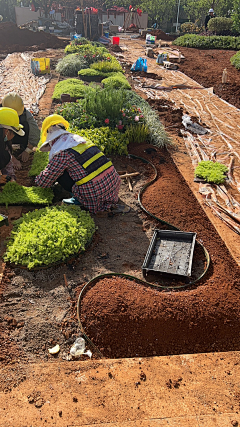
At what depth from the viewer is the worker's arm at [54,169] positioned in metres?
3.93

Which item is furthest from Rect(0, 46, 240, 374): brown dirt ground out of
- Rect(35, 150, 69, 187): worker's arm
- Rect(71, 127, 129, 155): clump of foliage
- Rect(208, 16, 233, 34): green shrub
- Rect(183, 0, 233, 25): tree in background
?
Rect(183, 0, 233, 25): tree in background

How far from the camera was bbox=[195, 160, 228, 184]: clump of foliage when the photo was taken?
18.5ft

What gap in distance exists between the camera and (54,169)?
158 inches

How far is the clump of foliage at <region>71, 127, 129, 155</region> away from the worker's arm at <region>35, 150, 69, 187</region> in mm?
1744

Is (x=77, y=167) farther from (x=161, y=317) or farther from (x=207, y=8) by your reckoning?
(x=207, y=8)

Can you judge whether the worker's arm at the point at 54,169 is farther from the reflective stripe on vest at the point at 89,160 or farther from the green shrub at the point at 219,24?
the green shrub at the point at 219,24

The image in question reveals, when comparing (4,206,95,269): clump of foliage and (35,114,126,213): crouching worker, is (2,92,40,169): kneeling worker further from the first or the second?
(4,206,95,269): clump of foliage

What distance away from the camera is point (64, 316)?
3145 mm

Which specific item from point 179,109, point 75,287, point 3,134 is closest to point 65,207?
point 75,287

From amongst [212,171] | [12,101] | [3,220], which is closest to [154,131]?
[212,171]

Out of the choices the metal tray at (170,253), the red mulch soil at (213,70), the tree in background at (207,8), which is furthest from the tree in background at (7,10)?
the metal tray at (170,253)

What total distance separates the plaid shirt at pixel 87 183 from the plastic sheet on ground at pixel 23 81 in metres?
4.38

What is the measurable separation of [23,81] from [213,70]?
25.8 feet

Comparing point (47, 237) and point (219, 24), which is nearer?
point (47, 237)
